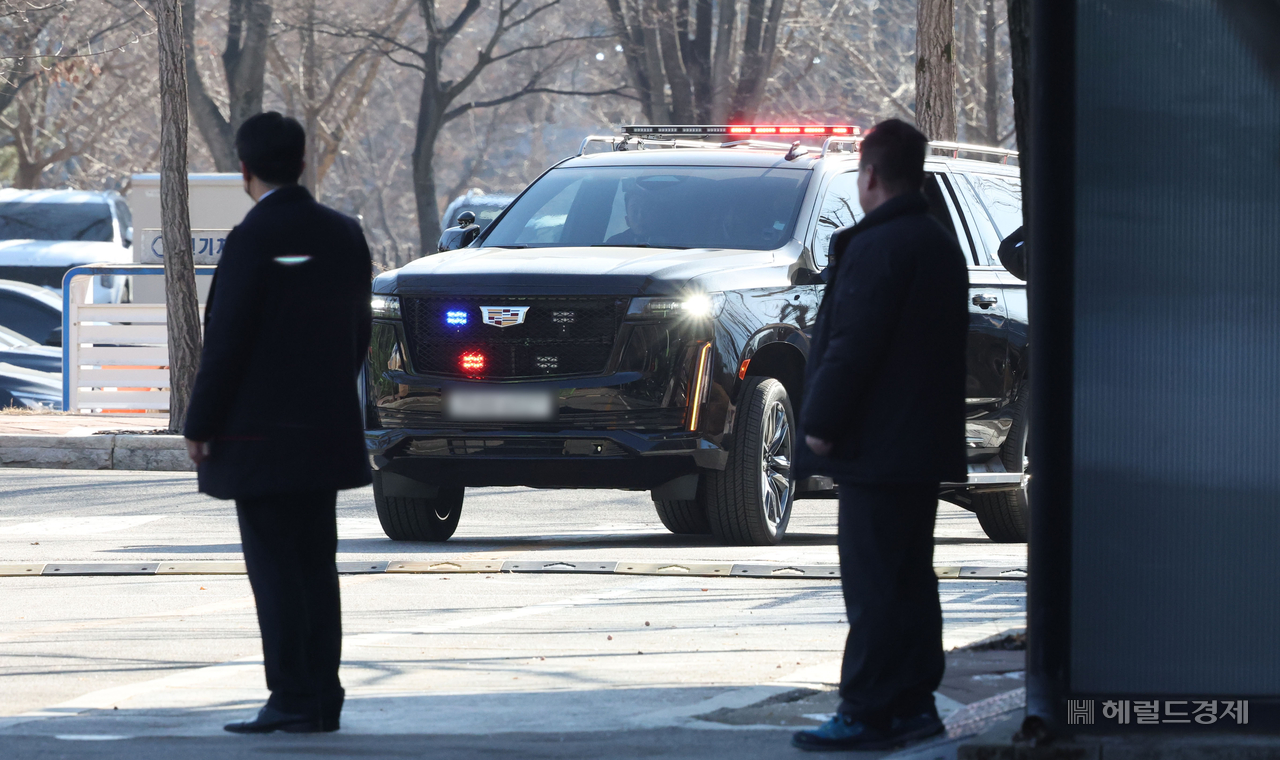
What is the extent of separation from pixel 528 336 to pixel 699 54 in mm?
22380

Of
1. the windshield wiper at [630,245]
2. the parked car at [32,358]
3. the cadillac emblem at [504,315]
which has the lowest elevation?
the parked car at [32,358]

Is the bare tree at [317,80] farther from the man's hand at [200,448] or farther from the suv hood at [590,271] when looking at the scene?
the man's hand at [200,448]

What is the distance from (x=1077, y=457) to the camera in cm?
428

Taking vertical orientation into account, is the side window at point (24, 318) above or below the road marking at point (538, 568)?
below

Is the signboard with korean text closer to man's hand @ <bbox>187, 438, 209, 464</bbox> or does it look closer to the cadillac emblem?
the cadillac emblem

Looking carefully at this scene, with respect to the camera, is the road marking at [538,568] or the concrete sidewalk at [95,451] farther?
the concrete sidewalk at [95,451]

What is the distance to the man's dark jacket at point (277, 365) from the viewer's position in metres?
4.86

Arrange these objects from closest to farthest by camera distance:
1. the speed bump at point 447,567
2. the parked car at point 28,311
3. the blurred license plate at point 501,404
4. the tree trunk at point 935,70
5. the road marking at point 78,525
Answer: the speed bump at point 447,567
the blurred license plate at point 501,404
the road marking at point 78,525
the tree trunk at point 935,70
the parked car at point 28,311

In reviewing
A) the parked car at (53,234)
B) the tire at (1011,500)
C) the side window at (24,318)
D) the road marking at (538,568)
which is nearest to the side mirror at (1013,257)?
the road marking at (538,568)

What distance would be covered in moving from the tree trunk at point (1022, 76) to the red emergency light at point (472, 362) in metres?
4.25

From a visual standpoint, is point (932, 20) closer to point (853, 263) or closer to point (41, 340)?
point (853, 263)

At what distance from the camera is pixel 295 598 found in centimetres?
496

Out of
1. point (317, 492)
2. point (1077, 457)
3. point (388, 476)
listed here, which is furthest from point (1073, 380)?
point (388, 476)

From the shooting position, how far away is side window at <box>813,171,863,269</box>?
1008 centimetres
